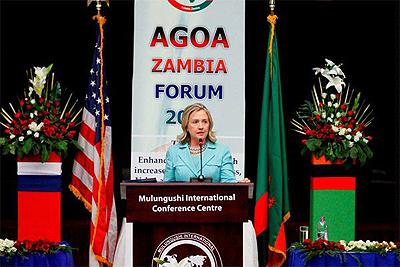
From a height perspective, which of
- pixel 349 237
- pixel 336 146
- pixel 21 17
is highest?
pixel 21 17

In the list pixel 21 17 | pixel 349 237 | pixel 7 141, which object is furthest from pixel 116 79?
pixel 349 237

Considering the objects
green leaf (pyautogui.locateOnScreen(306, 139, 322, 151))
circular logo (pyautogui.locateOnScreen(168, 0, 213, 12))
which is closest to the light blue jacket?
green leaf (pyautogui.locateOnScreen(306, 139, 322, 151))

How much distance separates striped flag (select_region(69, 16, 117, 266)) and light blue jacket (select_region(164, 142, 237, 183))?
4.08 ft

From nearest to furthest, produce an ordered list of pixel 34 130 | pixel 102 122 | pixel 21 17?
pixel 34 130, pixel 102 122, pixel 21 17

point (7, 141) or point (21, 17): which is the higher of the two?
point (21, 17)

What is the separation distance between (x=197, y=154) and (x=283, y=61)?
17.1 ft

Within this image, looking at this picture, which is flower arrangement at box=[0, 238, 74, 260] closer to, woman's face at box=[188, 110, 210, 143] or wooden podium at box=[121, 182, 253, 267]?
wooden podium at box=[121, 182, 253, 267]

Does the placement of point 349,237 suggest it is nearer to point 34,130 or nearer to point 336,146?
point 336,146

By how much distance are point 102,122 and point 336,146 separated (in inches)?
94.4

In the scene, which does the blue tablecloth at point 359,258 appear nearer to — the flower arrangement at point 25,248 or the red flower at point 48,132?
the flower arrangement at point 25,248

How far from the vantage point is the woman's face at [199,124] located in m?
6.44

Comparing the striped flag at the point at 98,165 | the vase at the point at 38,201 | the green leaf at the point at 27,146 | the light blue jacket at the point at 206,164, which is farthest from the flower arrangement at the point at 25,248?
the light blue jacket at the point at 206,164

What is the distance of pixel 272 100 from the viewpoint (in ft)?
25.6

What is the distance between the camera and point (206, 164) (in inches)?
257
